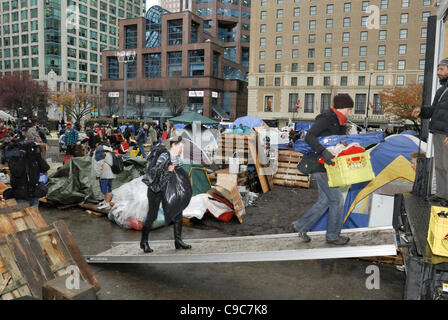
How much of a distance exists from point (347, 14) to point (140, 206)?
60842mm

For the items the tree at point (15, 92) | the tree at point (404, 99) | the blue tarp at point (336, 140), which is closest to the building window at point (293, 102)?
the tree at point (404, 99)

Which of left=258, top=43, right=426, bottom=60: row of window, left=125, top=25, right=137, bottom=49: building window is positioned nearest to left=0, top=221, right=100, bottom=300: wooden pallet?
left=258, top=43, right=426, bottom=60: row of window

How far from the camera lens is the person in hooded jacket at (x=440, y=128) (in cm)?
409

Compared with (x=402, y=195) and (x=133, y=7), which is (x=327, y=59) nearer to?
(x=402, y=195)

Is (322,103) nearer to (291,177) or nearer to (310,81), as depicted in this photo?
(310,81)

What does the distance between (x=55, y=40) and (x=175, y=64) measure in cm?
4044

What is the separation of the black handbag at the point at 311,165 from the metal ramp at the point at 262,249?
0.95 meters

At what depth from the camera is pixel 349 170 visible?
3977 millimetres

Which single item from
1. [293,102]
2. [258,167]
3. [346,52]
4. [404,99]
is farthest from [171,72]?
[258,167]

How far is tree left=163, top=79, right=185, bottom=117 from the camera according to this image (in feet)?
201

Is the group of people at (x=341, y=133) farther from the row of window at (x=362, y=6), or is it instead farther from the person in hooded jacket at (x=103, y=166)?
the row of window at (x=362, y=6)

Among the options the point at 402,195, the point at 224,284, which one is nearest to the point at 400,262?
the point at 402,195

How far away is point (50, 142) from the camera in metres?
27.7

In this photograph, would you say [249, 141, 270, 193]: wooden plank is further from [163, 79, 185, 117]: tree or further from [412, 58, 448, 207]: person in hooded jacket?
[163, 79, 185, 117]: tree
